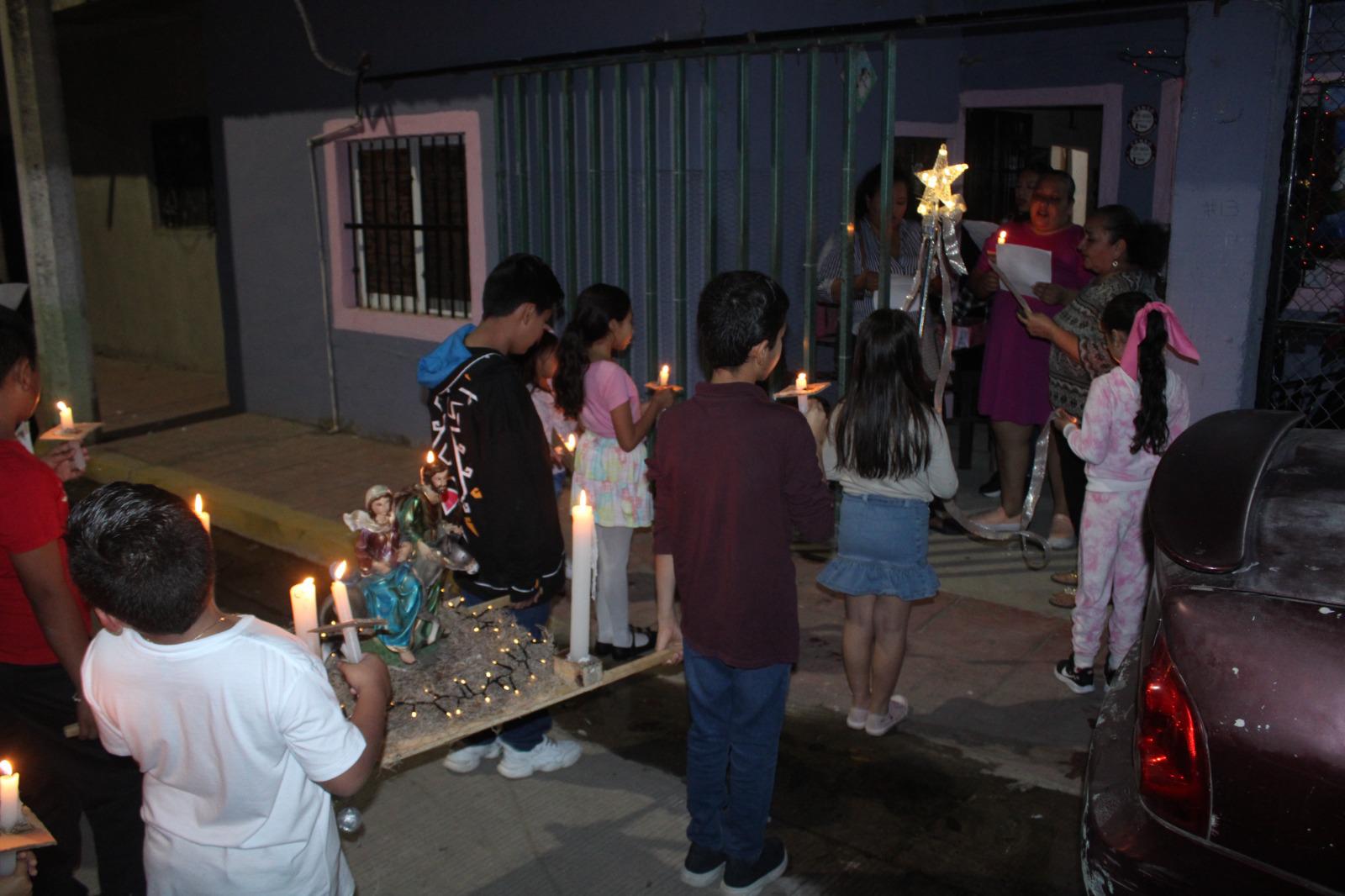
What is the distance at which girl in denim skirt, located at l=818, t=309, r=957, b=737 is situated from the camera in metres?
3.88

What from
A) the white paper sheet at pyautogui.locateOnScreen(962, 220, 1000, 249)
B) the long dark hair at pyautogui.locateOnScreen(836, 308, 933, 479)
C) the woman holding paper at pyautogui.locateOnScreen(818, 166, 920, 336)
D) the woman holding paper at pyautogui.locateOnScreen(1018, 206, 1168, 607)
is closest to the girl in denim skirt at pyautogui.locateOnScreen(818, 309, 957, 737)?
the long dark hair at pyautogui.locateOnScreen(836, 308, 933, 479)

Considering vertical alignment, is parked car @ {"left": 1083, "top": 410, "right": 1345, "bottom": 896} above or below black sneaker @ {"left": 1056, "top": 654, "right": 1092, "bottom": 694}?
above

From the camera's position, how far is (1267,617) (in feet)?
7.66

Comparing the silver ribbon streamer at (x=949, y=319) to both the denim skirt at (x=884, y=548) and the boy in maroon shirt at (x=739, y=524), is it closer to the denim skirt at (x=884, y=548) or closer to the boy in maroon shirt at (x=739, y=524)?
the denim skirt at (x=884, y=548)

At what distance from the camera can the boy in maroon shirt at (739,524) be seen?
120 inches

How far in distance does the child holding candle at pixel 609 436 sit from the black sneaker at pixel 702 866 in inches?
60.6

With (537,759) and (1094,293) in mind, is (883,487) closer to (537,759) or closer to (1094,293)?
(537,759)

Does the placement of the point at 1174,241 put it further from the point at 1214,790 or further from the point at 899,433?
the point at 1214,790

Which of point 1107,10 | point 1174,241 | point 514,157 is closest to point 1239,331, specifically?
point 1174,241

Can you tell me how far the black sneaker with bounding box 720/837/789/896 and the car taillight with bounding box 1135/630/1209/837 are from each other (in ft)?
4.20

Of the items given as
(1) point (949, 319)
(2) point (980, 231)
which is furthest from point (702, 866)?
(2) point (980, 231)

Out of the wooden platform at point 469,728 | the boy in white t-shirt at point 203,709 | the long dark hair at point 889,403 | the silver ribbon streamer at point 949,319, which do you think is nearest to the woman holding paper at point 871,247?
the silver ribbon streamer at point 949,319

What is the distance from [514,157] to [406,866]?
221 inches

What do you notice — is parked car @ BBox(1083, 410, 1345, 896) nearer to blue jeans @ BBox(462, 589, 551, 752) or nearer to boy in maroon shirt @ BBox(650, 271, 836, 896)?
boy in maroon shirt @ BBox(650, 271, 836, 896)
